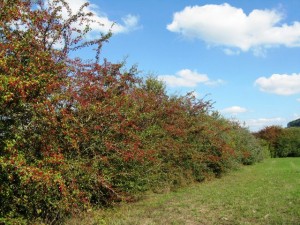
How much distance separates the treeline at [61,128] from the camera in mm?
6383

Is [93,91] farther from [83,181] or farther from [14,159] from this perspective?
[14,159]

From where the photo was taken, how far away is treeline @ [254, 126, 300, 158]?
47.9m

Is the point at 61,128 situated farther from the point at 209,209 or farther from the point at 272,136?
the point at 272,136

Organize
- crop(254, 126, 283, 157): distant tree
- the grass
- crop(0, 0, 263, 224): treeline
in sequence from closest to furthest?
crop(0, 0, 263, 224): treeline, the grass, crop(254, 126, 283, 157): distant tree

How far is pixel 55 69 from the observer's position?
7293mm

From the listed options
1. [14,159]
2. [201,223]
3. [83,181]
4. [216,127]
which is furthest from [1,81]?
[216,127]

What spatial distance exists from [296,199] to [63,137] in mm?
7477

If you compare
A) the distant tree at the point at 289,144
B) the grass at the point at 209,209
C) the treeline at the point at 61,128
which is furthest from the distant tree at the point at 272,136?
the treeline at the point at 61,128

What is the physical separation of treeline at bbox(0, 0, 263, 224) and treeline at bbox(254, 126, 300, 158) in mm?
38147

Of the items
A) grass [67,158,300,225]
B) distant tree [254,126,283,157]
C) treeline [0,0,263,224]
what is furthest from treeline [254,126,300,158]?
treeline [0,0,263,224]

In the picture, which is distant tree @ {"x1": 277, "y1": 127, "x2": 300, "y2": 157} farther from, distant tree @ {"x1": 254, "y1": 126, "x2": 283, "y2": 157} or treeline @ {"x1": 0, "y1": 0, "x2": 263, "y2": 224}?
treeline @ {"x1": 0, "y1": 0, "x2": 263, "y2": 224}

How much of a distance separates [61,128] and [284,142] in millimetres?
45378

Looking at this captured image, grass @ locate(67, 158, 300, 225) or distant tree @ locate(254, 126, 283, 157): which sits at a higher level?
distant tree @ locate(254, 126, 283, 157)

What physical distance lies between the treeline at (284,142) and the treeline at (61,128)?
38.1 m
